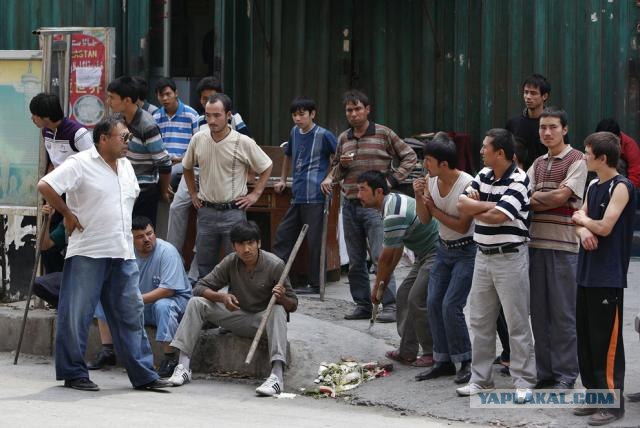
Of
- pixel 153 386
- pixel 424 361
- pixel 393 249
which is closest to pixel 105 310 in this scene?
pixel 153 386

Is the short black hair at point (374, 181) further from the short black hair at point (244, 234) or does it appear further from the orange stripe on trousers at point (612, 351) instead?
the orange stripe on trousers at point (612, 351)

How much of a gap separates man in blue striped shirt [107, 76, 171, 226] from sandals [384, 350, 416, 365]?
8.28 ft

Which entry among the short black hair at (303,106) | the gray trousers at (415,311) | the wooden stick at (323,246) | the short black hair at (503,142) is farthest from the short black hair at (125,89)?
the short black hair at (503,142)

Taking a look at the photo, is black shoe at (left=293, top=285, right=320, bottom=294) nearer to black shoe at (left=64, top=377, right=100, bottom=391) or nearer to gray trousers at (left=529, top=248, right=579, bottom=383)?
black shoe at (left=64, top=377, right=100, bottom=391)

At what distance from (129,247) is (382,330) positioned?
2325mm

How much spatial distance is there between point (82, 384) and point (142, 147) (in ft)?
8.17

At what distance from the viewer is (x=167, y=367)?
920 cm

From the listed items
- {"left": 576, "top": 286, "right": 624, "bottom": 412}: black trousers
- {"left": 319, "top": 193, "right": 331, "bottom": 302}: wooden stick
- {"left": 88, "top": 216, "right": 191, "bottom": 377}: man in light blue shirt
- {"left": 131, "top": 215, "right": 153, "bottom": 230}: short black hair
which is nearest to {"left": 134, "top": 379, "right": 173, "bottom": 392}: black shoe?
{"left": 88, "top": 216, "right": 191, "bottom": 377}: man in light blue shirt

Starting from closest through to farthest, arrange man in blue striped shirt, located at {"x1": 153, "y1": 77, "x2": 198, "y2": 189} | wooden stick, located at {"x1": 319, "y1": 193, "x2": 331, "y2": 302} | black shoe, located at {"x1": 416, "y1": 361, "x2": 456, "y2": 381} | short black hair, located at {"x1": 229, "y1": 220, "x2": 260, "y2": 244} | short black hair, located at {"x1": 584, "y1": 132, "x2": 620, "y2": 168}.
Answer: short black hair, located at {"x1": 584, "y1": 132, "x2": 620, "y2": 168} < black shoe, located at {"x1": 416, "y1": 361, "x2": 456, "y2": 381} < short black hair, located at {"x1": 229, "y1": 220, "x2": 260, "y2": 244} < wooden stick, located at {"x1": 319, "y1": 193, "x2": 331, "y2": 302} < man in blue striped shirt, located at {"x1": 153, "y1": 77, "x2": 198, "y2": 189}

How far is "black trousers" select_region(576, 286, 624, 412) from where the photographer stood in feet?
24.1

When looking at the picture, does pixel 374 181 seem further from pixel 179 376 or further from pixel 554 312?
pixel 179 376

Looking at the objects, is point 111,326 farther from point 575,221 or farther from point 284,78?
point 284,78

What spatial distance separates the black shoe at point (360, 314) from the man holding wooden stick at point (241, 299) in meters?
1.30

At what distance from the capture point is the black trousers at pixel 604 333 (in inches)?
289
